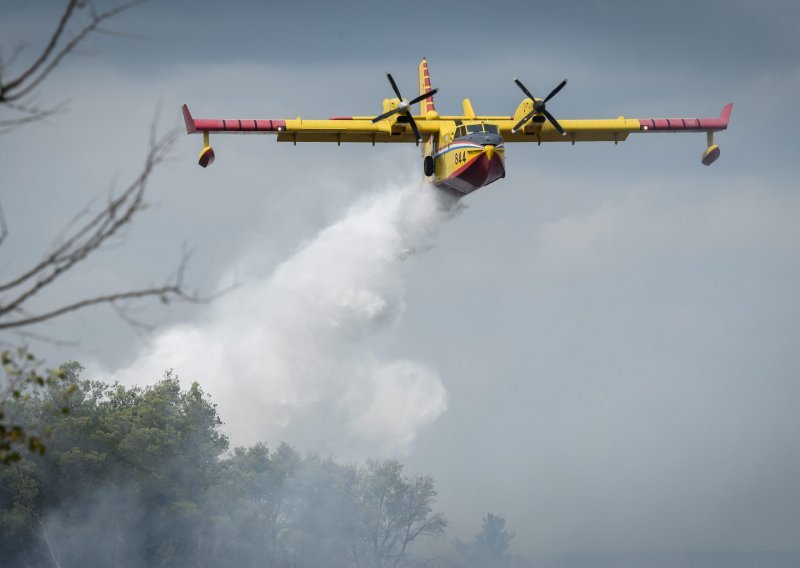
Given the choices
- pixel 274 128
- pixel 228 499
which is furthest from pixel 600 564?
pixel 274 128

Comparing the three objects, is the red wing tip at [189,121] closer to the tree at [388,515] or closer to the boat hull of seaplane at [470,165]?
the boat hull of seaplane at [470,165]

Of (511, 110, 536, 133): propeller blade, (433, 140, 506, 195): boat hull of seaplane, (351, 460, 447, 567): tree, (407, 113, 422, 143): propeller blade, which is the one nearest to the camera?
(433, 140, 506, 195): boat hull of seaplane

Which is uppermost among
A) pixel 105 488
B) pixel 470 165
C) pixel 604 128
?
pixel 604 128

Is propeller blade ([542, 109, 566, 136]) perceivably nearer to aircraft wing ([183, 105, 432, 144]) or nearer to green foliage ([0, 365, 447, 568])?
aircraft wing ([183, 105, 432, 144])

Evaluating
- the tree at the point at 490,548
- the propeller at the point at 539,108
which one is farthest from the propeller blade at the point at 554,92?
the tree at the point at 490,548

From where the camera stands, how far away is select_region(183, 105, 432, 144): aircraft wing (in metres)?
48.5

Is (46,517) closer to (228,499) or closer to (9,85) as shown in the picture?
(228,499)

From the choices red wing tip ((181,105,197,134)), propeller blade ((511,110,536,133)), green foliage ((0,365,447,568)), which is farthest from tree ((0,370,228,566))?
propeller blade ((511,110,536,133))

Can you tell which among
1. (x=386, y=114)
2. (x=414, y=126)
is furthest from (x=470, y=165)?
(x=386, y=114)

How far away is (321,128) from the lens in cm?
4862

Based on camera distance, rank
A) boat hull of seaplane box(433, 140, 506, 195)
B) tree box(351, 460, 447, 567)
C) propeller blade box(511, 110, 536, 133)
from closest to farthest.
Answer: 1. boat hull of seaplane box(433, 140, 506, 195)
2. propeller blade box(511, 110, 536, 133)
3. tree box(351, 460, 447, 567)

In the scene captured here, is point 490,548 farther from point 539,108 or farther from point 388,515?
point 539,108

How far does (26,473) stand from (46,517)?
2.59 metres

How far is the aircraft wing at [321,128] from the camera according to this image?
48500 millimetres
